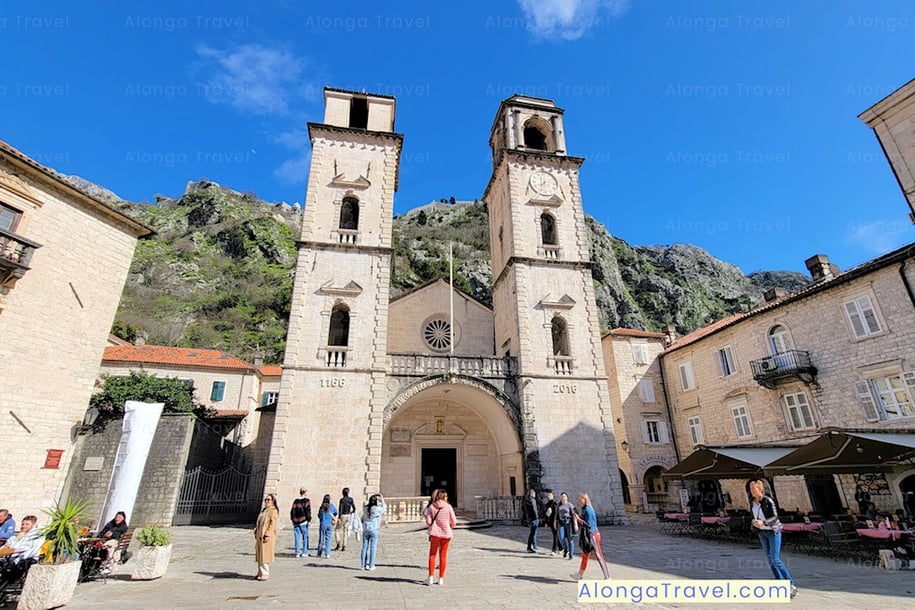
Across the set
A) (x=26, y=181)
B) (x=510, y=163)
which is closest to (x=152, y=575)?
(x=26, y=181)

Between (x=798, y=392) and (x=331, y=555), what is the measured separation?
18.0 m

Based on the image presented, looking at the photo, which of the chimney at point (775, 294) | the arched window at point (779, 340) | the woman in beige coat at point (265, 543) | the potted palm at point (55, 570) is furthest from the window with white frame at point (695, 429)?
the potted palm at point (55, 570)

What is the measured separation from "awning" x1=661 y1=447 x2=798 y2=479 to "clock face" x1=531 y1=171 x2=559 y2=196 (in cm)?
1322

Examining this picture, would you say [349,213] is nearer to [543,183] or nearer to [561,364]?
[543,183]

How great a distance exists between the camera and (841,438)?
9859 millimetres

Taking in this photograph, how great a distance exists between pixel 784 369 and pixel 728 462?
25.1ft

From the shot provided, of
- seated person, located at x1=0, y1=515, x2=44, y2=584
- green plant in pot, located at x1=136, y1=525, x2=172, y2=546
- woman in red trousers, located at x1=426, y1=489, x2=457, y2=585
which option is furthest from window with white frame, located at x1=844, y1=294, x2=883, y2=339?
seated person, located at x1=0, y1=515, x2=44, y2=584

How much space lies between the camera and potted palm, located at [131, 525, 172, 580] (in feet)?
22.4

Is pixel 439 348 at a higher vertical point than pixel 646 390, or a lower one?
higher

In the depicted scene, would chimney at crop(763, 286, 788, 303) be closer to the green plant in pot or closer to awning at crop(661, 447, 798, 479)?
awning at crop(661, 447, 798, 479)

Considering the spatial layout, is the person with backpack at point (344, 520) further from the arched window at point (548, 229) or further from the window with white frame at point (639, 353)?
the window with white frame at point (639, 353)

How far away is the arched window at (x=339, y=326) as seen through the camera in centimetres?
1709

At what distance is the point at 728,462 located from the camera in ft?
37.6

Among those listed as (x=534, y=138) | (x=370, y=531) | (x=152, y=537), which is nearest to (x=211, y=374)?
(x=152, y=537)
